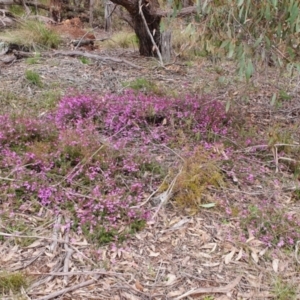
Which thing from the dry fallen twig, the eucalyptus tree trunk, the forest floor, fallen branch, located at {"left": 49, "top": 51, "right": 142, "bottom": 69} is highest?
the eucalyptus tree trunk

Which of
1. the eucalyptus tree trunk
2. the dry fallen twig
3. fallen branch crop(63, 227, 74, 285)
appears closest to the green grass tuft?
the eucalyptus tree trunk

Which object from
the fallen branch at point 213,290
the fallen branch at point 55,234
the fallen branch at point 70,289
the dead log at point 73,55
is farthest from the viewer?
the dead log at point 73,55

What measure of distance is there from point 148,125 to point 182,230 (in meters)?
1.45

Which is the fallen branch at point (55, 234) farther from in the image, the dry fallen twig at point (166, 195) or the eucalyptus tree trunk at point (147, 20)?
the eucalyptus tree trunk at point (147, 20)

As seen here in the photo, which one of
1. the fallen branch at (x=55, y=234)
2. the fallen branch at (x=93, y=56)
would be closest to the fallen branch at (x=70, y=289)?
the fallen branch at (x=55, y=234)

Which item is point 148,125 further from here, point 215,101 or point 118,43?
point 118,43

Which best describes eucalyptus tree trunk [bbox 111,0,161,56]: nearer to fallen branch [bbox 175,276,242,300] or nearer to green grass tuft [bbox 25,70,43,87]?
green grass tuft [bbox 25,70,43,87]

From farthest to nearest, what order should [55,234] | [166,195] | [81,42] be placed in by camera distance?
[81,42] < [166,195] < [55,234]

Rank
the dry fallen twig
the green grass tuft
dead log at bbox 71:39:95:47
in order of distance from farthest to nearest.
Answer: dead log at bbox 71:39:95:47
the green grass tuft
the dry fallen twig

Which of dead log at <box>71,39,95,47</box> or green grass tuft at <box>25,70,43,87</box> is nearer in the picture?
green grass tuft at <box>25,70,43,87</box>

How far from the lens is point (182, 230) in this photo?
8.95 feet

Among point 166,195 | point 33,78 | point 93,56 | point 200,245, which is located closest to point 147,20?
point 93,56

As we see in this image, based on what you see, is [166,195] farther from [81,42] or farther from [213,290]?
[81,42]

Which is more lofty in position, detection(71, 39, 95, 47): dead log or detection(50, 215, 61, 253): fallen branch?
detection(71, 39, 95, 47): dead log
